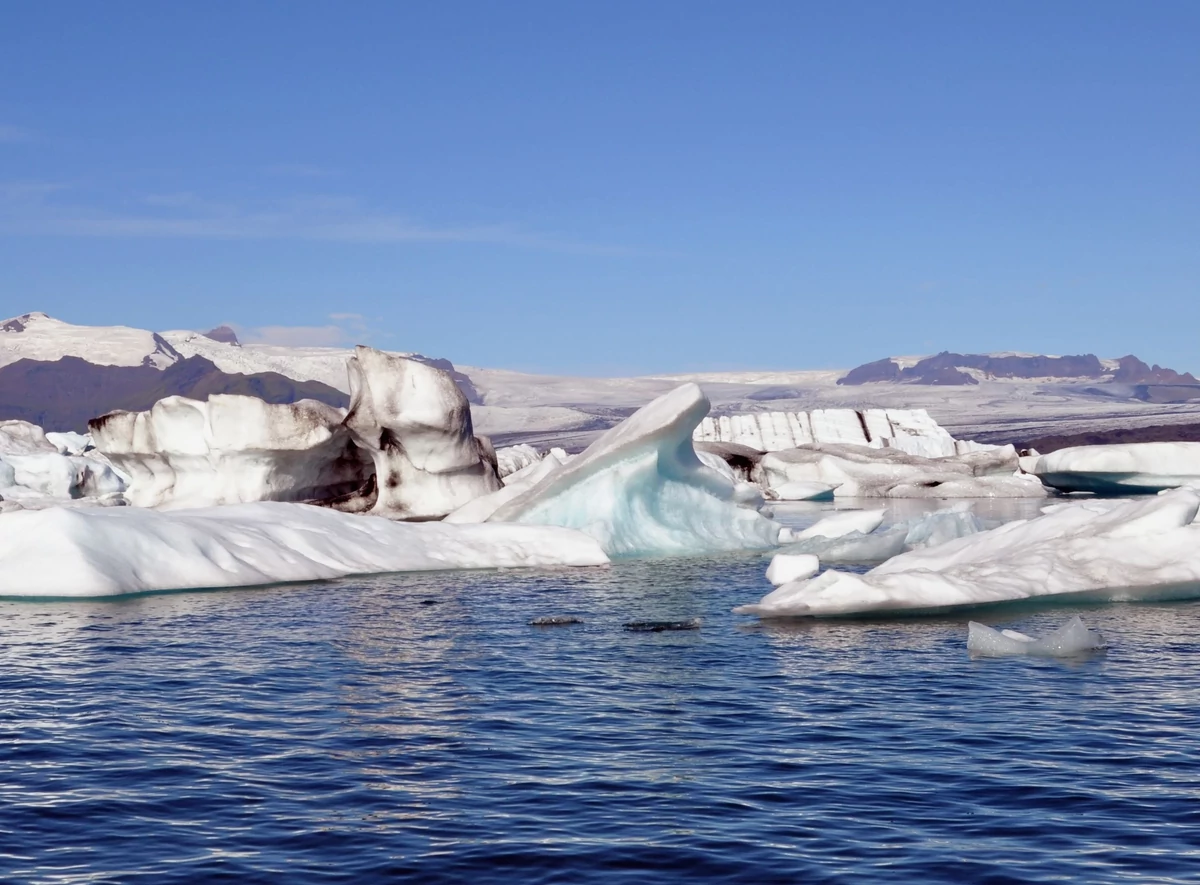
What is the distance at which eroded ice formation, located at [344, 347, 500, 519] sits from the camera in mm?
30219

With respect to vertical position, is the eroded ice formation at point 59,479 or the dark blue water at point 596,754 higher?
the eroded ice formation at point 59,479

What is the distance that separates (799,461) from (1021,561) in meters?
44.4

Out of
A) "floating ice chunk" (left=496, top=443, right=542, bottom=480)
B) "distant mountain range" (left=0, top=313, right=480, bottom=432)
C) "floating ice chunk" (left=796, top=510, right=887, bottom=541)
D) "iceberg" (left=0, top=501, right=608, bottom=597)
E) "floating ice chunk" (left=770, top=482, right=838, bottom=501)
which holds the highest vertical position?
"distant mountain range" (left=0, top=313, right=480, bottom=432)

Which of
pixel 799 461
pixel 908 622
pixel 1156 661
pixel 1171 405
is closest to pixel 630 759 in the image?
pixel 1156 661

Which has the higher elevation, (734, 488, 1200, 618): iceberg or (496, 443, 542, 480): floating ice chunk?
(496, 443, 542, 480): floating ice chunk

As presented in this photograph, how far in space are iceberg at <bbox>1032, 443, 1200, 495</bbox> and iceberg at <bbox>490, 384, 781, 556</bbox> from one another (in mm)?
23760

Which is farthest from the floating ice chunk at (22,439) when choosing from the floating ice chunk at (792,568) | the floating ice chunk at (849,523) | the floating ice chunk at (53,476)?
the floating ice chunk at (792,568)

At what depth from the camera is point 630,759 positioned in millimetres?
8641

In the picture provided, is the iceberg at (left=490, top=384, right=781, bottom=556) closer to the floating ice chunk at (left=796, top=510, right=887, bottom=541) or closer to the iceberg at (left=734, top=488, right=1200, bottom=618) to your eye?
the floating ice chunk at (left=796, top=510, right=887, bottom=541)

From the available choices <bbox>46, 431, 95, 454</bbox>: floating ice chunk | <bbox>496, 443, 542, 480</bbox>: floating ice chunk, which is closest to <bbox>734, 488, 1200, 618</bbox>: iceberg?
<bbox>496, 443, 542, 480</bbox>: floating ice chunk

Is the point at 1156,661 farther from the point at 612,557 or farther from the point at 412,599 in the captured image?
the point at 612,557

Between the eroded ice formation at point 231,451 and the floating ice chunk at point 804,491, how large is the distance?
25.5 meters

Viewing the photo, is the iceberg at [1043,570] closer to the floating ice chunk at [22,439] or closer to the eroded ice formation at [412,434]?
the eroded ice formation at [412,434]

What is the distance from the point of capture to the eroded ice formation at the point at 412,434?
99.1ft
